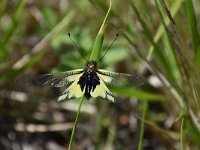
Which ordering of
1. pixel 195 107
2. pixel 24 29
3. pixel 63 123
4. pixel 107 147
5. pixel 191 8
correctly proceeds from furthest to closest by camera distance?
pixel 24 29
pixel 63 123
pixel 107 147
pixel 195 107
pixel 191 8

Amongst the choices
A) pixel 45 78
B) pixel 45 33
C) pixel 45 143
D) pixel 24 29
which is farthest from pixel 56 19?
pixel 45 78

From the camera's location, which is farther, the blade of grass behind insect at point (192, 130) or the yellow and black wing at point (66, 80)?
the blade of grass behind insect at point (192, 130)

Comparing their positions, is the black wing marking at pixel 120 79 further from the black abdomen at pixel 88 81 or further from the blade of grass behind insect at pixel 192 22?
the blade of grass behind insect at pixel 192 22

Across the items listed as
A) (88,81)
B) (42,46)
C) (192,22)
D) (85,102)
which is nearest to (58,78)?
(88,81)

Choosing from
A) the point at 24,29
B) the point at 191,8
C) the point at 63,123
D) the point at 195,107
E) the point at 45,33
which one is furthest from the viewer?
the point at 24,29

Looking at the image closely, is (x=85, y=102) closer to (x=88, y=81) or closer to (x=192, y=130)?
(x=192, y=130)

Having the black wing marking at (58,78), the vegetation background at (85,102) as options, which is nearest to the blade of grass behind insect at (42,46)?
the vegetation background at (85,102)

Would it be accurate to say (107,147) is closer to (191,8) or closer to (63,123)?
(63,123)

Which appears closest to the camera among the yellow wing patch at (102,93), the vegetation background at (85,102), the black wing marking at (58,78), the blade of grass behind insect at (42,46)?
the yellow wing patch at (102,93)

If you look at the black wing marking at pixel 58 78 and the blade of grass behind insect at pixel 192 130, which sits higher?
the black wing marking at pixel 58 78
